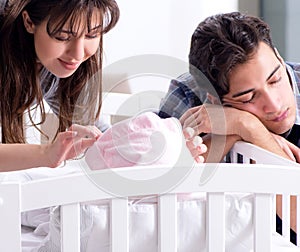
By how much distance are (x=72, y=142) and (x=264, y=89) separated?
15.7 inches

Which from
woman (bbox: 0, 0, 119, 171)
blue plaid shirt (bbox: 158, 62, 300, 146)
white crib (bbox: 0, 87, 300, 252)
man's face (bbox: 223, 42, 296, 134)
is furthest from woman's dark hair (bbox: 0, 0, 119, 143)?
white crib (bbox: 0, 87, 300, 252)

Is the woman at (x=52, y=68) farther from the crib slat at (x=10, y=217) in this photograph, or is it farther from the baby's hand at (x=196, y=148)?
the crib slat at (x=10, y=217)

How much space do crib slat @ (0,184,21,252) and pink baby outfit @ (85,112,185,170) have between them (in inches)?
9.2

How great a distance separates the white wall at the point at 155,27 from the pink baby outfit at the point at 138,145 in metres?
1.08

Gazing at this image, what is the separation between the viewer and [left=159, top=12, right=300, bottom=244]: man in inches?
50.7

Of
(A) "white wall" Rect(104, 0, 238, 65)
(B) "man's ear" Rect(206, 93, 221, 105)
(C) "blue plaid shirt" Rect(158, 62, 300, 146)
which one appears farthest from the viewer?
(A) "white wall" Rect(104, 0, 238, 65)

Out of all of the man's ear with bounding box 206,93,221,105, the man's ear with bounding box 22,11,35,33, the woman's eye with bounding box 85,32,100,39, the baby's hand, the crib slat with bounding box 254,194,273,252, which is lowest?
the crib slat with bounding box 254,194,273,252

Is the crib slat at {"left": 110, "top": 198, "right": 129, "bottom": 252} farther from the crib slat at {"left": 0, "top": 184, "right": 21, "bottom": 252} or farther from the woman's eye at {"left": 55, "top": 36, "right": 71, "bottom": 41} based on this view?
the woman's eye at {"left": 55, "top": 36, "right": 71, "bottom": 41}

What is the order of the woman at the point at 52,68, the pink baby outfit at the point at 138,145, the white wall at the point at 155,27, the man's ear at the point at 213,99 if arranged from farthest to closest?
the white wall at the point at 155,27
the man's ear at the point at 213,99
the woman at the point at 52,68
the pink baby outfit at the point at 138,145

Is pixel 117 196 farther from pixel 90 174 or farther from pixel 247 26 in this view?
pixel 247 26

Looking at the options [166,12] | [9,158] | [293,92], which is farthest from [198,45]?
[166,12]

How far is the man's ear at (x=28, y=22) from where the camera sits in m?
1.34

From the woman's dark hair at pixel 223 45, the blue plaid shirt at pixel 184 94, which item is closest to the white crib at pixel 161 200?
the woman's dark hair at pixel 223 45

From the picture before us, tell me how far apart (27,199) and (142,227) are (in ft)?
0.54
